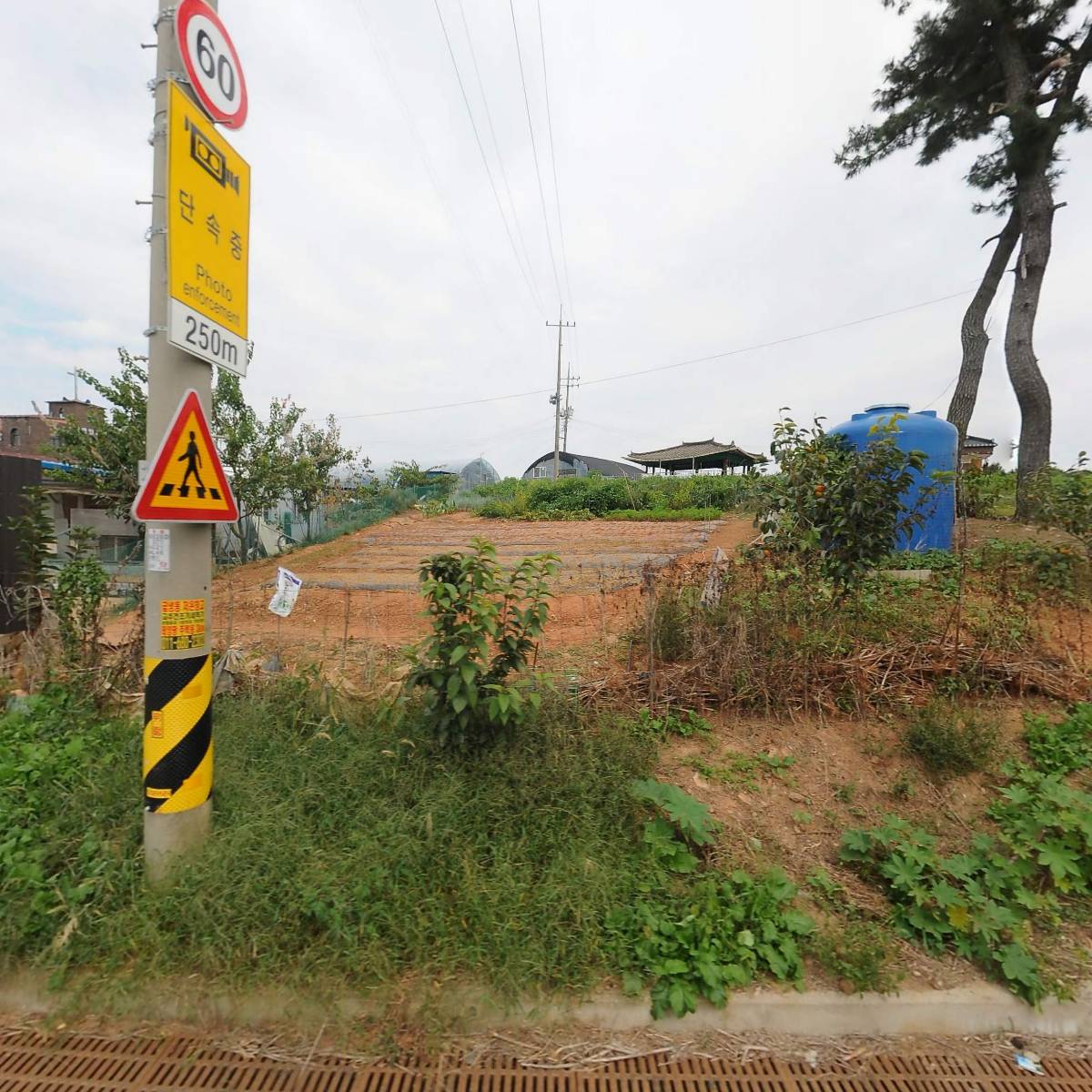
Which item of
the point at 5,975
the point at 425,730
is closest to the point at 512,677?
the point at 425,730

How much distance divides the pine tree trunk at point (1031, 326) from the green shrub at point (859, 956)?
427 inches

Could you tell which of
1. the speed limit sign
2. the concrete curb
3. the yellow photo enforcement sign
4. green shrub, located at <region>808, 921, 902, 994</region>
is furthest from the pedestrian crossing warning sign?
green shrub, located at <region>808, 921, 902, 994</region>

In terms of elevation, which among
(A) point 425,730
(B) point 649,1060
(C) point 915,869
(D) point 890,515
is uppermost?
(D) point 890,515

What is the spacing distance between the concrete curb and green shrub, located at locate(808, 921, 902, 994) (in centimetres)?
5

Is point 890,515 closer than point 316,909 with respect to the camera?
No

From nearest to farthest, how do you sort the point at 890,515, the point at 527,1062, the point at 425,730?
1. the point at 527,1062
2. the point at 425,730
3. the point at 890,515

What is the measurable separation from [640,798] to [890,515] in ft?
9.33

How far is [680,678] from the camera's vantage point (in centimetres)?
368

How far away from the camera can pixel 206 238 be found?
7.81 ft

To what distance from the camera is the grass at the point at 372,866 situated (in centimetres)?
209

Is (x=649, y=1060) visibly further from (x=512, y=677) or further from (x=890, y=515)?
(x=890, y=515)

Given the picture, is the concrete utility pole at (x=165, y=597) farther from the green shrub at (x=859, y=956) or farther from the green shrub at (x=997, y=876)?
the green shrub at (x=997, y=876)

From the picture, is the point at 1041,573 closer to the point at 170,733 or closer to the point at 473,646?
the point at 473,646

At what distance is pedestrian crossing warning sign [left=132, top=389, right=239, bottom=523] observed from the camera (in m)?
2.22
